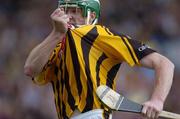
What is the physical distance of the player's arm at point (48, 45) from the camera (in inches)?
198

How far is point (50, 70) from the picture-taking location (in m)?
5.36

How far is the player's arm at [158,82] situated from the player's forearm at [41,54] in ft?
1.87

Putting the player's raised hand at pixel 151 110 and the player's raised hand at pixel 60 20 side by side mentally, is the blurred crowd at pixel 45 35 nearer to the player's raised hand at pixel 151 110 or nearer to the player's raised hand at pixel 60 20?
the player's raised hand at pixel 60 20

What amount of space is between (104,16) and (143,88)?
1673 millimetres

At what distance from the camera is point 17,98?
9.62 metres

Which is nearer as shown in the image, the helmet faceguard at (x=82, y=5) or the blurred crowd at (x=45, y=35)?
the helmet faceguard at (x=82, y=5)

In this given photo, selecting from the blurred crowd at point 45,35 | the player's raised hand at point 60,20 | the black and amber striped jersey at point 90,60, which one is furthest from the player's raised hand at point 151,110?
the blurred crowd at point 45,35

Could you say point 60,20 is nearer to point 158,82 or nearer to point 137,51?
point 137,51

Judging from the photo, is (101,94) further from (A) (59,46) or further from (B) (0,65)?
(B) (0,65)

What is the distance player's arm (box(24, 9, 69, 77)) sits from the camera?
502 centimetres

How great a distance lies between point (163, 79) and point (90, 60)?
0.48 meters

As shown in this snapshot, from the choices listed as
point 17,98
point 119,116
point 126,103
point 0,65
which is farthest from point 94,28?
point 0,65

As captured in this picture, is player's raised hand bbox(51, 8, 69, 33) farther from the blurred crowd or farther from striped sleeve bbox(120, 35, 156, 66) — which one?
the blurred crowd

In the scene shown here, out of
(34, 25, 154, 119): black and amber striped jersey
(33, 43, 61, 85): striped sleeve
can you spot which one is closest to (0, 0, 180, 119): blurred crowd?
(33, 43, 61, 85): striped sleeve
